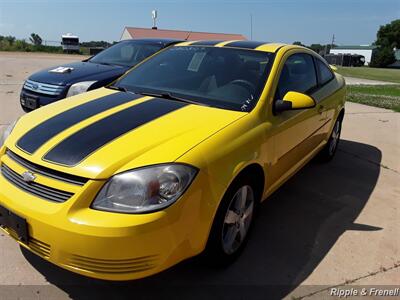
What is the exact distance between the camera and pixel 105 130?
8.51 ft

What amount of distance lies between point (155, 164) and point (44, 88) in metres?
4.29

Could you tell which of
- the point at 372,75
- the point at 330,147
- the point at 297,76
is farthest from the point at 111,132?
the point at 372,75

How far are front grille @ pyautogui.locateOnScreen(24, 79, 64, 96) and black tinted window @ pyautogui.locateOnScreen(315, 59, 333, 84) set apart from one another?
3.55m

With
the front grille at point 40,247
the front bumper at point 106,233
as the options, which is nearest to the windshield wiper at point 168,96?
the front bumper at point 106,233

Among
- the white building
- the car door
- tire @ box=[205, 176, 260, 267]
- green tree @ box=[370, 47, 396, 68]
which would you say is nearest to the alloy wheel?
tire @ box=[205, 176, 260, 267]

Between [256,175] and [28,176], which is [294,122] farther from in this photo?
[28,176]

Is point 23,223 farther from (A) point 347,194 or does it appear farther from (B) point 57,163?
(A) point 347,194

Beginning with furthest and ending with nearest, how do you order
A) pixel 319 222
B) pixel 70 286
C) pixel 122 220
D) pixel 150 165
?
pixel 319 222 → pixel 70 286 → pixel 150 165 → pixel 122 220

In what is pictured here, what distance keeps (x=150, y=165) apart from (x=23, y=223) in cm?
80

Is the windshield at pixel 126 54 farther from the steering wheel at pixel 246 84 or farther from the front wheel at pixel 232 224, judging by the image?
the front wheel at pixel 232 224

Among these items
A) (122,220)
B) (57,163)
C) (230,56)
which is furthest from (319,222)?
(57,163)

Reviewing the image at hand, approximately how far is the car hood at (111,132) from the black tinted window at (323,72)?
2.17 metres

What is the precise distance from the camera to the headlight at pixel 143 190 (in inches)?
85.4

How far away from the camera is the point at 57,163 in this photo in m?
2.29
